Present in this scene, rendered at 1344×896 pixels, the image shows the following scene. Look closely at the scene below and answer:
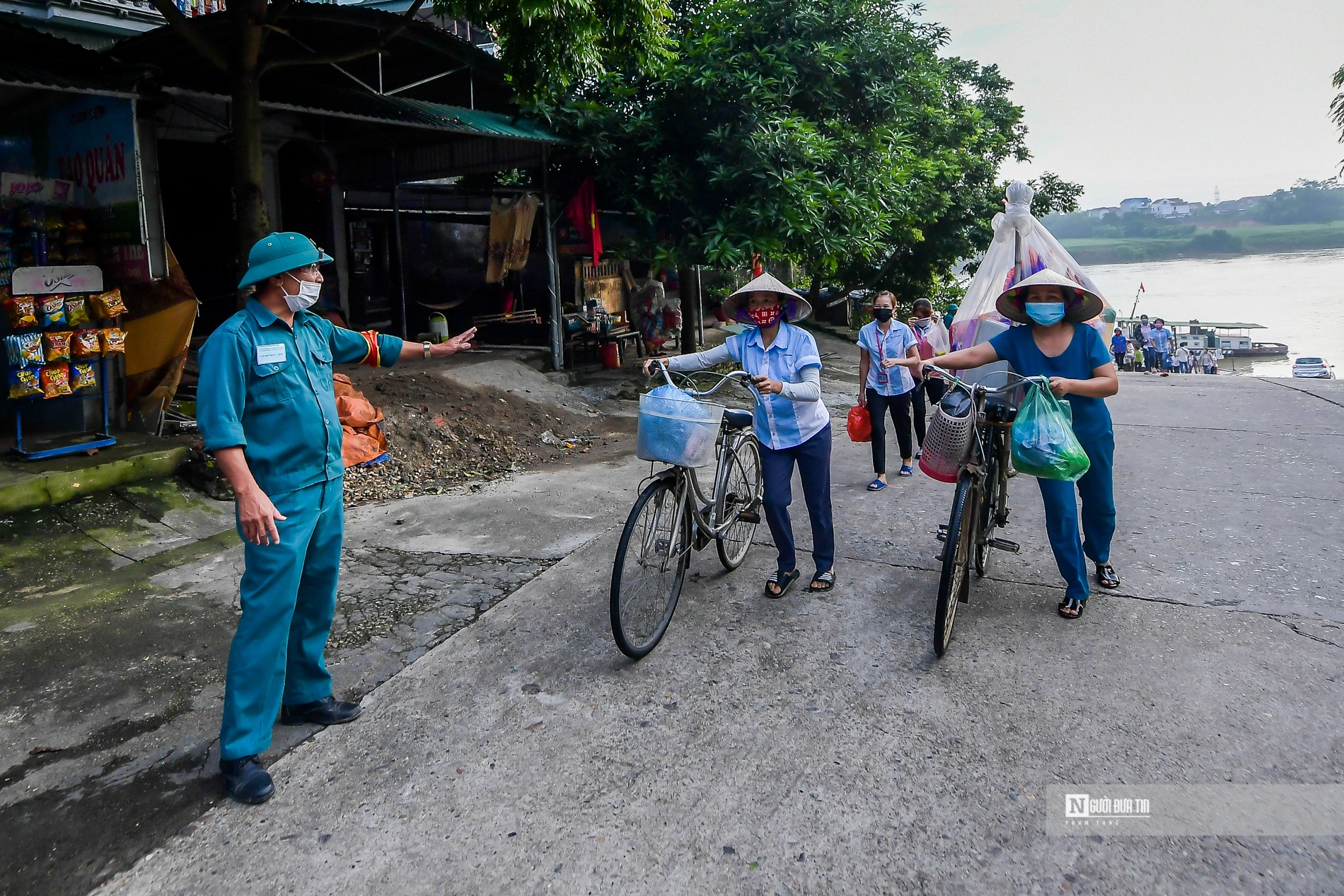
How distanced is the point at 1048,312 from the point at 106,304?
6438mm

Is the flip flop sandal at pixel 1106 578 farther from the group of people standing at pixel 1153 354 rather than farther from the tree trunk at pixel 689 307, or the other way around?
the group of people standing at pixel 1153 354

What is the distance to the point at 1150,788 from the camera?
3057mm

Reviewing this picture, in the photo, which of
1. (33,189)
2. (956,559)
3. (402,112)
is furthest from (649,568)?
(402,112)

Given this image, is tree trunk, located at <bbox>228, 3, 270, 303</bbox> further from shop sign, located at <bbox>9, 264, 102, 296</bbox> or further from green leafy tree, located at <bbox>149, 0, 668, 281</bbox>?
shop sign, located at <bbox>9, 264, 102, 296</bbox>

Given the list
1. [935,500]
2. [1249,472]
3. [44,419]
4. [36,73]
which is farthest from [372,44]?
[1249,472]

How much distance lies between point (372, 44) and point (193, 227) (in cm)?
543

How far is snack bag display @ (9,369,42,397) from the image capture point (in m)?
6.18

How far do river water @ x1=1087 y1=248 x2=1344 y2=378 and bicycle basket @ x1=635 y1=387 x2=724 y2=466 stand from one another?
84.0m

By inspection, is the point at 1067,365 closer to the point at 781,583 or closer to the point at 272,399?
the point at 781,583

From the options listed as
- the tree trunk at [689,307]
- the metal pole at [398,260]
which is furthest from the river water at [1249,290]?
the metal pole at [398,260]

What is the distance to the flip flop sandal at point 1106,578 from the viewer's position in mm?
4887

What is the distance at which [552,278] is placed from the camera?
1212cm

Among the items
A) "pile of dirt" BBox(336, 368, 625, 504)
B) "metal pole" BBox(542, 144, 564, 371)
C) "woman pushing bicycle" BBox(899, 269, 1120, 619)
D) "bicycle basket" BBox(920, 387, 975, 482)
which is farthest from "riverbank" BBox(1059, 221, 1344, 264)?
"bicycle basket" BBox(920, 387, 975, 482)

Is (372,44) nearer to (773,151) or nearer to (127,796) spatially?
(773,151)
